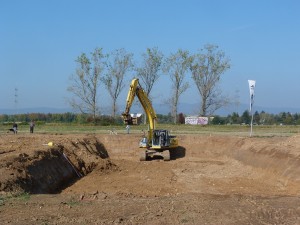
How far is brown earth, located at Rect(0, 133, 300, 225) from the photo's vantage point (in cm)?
1184

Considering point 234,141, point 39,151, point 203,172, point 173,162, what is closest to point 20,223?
point 39,151

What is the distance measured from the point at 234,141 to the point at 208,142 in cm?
229

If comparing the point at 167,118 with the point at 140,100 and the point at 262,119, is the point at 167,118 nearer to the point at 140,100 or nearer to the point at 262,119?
the point at 262,119

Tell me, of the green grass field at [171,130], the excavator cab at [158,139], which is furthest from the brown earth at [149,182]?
the green grass field at [171,130]

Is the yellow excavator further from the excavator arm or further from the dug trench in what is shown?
the dug trench

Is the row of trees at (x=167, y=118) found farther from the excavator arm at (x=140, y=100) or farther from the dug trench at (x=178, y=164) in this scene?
the excavator arm at (x=140, y=100)

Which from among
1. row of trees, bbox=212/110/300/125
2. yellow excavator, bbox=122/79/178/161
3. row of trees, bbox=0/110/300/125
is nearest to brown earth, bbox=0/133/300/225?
yellow excavator, bbox=122/79/178/161

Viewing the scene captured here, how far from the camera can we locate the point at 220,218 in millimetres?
11648

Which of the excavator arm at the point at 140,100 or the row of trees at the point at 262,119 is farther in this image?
the row of trees at the point at 262,119

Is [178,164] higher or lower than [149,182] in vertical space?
higher

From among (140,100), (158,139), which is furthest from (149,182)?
(140,100)

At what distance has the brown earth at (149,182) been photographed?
11836 mm

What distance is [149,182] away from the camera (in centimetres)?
2373

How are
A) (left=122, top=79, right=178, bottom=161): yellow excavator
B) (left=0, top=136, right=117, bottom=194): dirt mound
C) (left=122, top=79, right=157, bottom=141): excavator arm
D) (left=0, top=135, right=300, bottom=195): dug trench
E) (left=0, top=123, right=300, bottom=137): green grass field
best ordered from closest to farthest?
(left=0, top=136, right=117, bottom=194): dirt mound → (left=0, top=135, right=300, bottom=195): dug trench → (left=122, top=79, right=157, bottom=141): excavator arm → (left=122, top=79, right=178, bottom=161): yellow excavator → (left=0, top=123, right=300, bottom=137): green grass field
